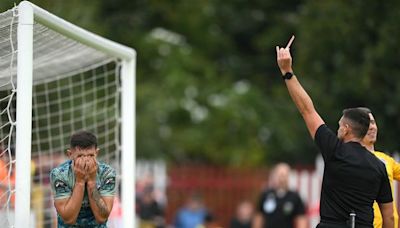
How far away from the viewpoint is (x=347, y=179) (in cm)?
887

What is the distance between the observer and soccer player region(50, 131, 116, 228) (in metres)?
8.53

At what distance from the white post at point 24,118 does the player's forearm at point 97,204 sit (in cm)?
70

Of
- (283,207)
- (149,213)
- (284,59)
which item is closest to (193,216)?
(149,213)

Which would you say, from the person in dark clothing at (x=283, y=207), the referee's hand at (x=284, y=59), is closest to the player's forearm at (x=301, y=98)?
the referee's hand at (x=284, y=59)

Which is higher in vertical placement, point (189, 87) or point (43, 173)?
point (189, 87)

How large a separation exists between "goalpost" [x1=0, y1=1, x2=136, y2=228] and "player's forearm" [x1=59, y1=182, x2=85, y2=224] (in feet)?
2.08

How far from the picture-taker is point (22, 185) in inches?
357

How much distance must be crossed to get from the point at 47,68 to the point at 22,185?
9.56ft

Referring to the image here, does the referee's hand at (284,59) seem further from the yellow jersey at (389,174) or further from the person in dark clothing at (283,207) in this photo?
the person in dark clothing at (283,207)

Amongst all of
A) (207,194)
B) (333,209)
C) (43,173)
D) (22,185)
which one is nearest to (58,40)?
(22,185)

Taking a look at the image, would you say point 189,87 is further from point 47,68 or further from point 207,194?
point 47,68

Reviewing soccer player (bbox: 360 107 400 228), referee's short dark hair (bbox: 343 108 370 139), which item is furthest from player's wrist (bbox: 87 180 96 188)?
soccer player (bbox: 360 107 400 228)

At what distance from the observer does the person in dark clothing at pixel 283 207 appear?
1532 centimetres

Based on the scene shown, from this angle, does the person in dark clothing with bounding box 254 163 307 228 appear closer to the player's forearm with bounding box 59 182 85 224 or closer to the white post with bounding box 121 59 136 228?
the white post with bounding box 121 59 136 228
